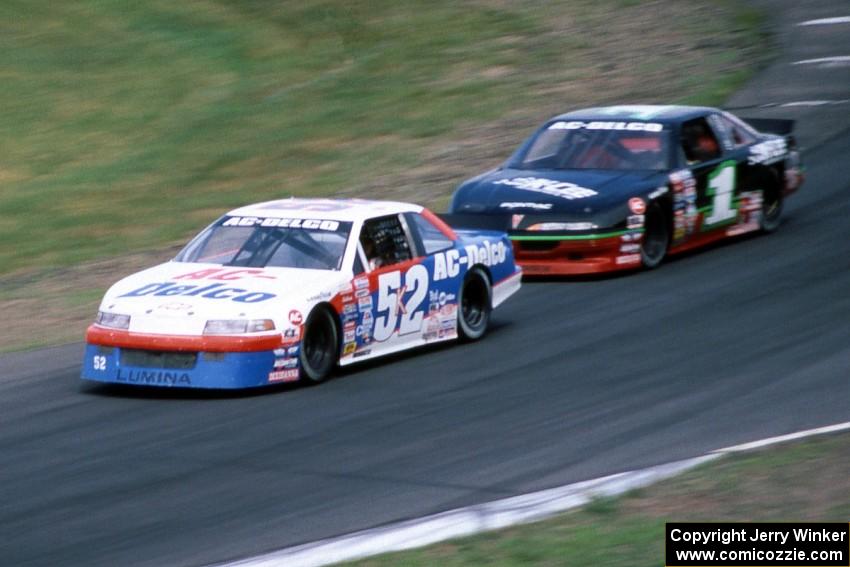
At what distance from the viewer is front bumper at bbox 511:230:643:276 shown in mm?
14031

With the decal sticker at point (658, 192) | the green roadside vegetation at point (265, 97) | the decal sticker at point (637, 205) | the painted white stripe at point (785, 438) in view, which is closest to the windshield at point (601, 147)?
the decal sticker at point (658, 192)

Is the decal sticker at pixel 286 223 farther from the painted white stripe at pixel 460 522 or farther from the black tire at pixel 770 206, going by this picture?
the black tire at pixel 770 206

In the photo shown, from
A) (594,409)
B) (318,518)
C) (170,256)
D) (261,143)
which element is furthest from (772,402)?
(261,143)

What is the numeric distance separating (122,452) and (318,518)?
1.86 m

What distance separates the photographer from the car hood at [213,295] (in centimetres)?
991

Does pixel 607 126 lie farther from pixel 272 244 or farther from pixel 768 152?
pixel 272 244

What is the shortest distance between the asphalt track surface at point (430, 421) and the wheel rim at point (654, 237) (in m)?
0.43

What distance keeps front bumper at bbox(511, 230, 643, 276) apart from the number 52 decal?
9.67 ft

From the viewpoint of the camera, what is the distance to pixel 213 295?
10.1 m

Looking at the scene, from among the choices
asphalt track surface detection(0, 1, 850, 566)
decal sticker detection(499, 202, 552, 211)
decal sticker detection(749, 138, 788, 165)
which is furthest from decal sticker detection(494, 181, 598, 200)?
decal sticker detection(749, 138, 788, 165)

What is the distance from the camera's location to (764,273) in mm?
14078

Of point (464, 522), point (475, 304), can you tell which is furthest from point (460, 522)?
point (475, 304)

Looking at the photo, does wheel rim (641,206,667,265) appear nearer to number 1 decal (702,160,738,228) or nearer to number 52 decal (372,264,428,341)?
number 1 decal (702,160,738,228)

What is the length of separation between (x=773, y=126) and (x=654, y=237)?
2986 mm
